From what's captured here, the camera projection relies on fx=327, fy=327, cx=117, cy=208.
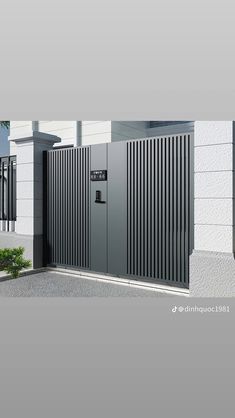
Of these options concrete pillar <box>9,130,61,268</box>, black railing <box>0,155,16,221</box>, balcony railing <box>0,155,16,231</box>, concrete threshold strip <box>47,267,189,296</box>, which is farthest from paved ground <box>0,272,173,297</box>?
black railing <box>0,155,16,221</box>

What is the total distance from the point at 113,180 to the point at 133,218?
919 millimetres

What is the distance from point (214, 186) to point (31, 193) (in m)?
4.68

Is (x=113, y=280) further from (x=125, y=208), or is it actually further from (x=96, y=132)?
(x=96, y=132)

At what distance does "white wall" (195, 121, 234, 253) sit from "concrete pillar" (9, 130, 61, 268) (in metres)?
4.28

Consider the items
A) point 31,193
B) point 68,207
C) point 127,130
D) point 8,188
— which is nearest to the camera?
point 68,207

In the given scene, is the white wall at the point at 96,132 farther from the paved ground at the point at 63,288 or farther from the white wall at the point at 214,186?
the white wall at the point at 214,186

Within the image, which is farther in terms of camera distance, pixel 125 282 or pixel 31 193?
pixel 31 193

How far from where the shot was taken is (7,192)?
930 centimetres

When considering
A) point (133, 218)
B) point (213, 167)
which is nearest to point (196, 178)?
point (213, 167)

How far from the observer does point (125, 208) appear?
21.5 ft

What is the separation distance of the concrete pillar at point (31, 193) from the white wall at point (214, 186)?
4.28m

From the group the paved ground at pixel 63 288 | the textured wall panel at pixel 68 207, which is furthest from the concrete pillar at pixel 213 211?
the textured wall panel at pixel 68 207

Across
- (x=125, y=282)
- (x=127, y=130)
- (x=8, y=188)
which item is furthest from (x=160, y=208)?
(x=127, y=130)

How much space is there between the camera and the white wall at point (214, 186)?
16.3ft
